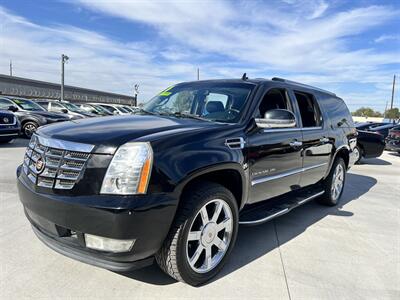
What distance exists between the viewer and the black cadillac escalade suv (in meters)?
2.41

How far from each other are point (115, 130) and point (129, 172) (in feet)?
1.71

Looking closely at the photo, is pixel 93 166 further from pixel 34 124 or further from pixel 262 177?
pixel 34 124

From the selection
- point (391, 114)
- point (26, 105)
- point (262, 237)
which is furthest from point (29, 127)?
point (391, 114)

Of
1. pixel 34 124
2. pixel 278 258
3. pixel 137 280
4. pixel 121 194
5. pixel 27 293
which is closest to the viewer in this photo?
pixel 121 194

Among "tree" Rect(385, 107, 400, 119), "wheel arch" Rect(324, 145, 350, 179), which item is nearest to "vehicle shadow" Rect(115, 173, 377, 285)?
"wheel arch" Rect(324, 145, 350, 179)

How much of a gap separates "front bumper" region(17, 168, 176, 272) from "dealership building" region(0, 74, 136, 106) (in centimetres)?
3789

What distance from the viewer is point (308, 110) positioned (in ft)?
16.1

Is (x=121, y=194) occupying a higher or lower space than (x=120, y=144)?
lower

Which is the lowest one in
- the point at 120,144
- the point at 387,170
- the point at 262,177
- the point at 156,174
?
the point at 387,170

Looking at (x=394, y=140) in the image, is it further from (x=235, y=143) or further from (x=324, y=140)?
(x=235, y=143)

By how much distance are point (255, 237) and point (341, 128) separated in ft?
9.00

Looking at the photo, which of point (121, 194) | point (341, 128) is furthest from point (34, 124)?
point (121, 194)

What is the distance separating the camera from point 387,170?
10.3 metres

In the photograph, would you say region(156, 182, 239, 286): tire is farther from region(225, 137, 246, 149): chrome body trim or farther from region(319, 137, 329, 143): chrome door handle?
region(319, 137, 329, 143): chrome door handle
